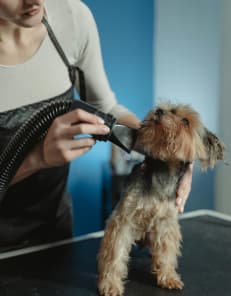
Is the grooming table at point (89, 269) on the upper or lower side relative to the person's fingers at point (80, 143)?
lower

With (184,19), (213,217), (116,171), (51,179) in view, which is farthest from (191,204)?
(51,179)

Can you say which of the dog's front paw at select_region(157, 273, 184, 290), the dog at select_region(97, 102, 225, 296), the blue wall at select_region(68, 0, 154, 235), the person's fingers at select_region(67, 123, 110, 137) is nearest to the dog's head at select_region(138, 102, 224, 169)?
the dog at select_region(97, 102, 225, 296)

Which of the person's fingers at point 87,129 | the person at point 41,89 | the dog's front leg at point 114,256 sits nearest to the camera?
the person's fingers at point 87,129

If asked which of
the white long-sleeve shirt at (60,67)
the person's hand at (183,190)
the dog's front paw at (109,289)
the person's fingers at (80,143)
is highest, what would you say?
the white long-sleeve shirt at (60,67)

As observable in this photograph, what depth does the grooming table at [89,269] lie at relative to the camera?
1.13m

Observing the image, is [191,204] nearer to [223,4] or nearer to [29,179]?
[223,4]

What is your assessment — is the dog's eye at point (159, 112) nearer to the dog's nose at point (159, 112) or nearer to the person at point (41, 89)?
the dog's nose at point (159, 112)

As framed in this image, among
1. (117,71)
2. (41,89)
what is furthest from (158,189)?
(117,71)

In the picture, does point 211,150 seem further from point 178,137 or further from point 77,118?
point 77,118

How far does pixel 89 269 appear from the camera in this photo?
1.25 m

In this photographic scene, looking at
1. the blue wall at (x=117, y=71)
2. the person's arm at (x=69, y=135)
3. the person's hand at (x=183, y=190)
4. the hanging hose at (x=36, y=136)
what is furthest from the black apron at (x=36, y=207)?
the blue wall at (x=117, y=71)

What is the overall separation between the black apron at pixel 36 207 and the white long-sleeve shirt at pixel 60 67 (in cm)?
3

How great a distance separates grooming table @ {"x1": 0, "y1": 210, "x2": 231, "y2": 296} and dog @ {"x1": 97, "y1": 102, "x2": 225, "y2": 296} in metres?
0.05

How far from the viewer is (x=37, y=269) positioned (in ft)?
4.14
